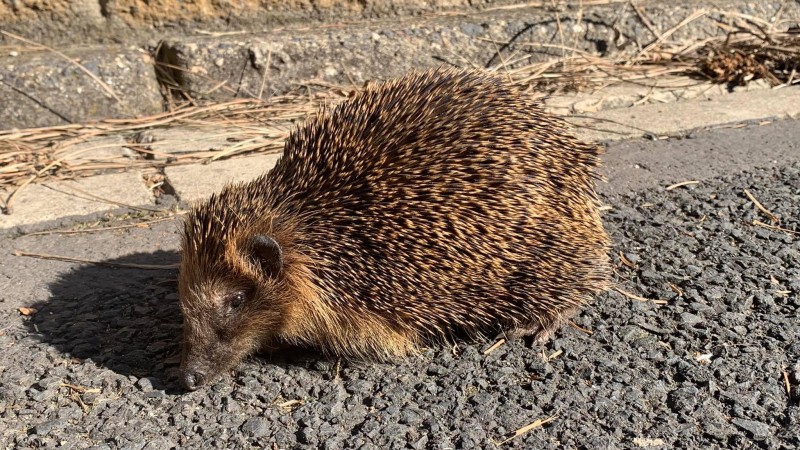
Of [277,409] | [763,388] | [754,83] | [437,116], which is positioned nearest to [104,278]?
[277,409]

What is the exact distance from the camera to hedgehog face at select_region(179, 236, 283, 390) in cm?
345

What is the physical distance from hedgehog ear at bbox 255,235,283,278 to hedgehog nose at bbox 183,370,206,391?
0.51m

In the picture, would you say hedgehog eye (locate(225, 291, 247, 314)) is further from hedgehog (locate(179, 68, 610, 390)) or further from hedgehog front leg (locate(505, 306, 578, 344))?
hedgehog front leg (locate(505, 306, 578, 344))

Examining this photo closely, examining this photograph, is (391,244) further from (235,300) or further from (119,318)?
(119,318)

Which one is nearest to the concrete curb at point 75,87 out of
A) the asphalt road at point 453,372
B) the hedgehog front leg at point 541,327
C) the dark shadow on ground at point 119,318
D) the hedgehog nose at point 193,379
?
the asphalt road at point 453,372

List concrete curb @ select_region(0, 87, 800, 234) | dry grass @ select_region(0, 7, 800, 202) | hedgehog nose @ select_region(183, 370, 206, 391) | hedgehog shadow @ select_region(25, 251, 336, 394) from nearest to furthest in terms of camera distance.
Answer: hedgehog nose @ select_region(183, 370, 206, 391) → hedgehog shadow @ select_region(25, 251, 336, 394) → concrete curb @ select_region(0, 87, 800, 234) → dry grass @ select_region(0, 7, 800, 202)

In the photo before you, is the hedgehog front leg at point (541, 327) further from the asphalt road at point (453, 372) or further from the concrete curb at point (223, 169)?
the concrete curb at point (223, 169)

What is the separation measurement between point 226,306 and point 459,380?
3.47ft

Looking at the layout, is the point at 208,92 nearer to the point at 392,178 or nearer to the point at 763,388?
the point at 392,178

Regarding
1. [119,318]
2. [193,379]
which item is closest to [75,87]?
[119,318]

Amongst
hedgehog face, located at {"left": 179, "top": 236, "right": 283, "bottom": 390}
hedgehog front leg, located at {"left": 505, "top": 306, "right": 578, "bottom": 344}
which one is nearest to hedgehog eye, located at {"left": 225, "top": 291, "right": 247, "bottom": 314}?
hedgehog face, located at {"left": 179, "top": 236, "right": 283, "bottom": 390}

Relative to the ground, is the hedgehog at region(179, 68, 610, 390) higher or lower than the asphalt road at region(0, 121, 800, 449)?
higher

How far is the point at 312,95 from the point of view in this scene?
6520 millimetres

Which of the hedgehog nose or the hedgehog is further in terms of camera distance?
the hedgehog
